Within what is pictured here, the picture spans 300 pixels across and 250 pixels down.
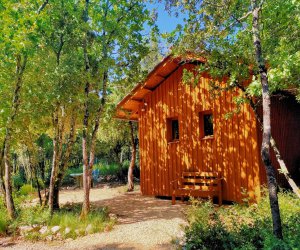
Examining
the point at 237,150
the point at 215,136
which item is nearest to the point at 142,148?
the point at 215,136

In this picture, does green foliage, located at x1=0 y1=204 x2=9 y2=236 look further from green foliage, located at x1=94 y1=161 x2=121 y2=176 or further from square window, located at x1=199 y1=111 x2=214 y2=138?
green foliage, located at x1=94 y1=161 x2=121 y2=176

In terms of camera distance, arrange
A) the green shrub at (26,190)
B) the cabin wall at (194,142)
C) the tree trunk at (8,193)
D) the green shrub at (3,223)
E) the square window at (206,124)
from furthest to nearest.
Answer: the green shrub at (26,190) < the square window at (206,124) < the cabin wall at (194,142) < the tree trunk at (8,193) < the green shrub at (3,223)

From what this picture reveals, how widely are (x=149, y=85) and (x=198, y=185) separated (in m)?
4.70

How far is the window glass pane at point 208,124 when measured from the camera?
11062mm

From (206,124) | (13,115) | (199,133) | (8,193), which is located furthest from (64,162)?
(206,124)

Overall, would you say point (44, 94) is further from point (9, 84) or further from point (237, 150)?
point (237, 150)

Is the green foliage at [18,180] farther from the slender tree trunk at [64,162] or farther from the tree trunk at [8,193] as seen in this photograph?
the tree trunk at [8,193]

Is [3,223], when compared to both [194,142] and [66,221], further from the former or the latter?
[194,142]

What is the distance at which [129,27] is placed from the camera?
8820 millimetres

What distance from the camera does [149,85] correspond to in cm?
1237

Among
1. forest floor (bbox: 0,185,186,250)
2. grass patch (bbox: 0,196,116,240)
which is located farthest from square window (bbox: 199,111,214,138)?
grass patch (bbox: 0,196,116,240)

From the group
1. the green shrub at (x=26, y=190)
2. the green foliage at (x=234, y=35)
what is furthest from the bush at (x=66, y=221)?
the green shrub at (x=26, y=190)

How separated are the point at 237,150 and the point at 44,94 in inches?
256

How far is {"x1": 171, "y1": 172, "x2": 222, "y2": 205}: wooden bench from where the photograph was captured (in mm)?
9789
